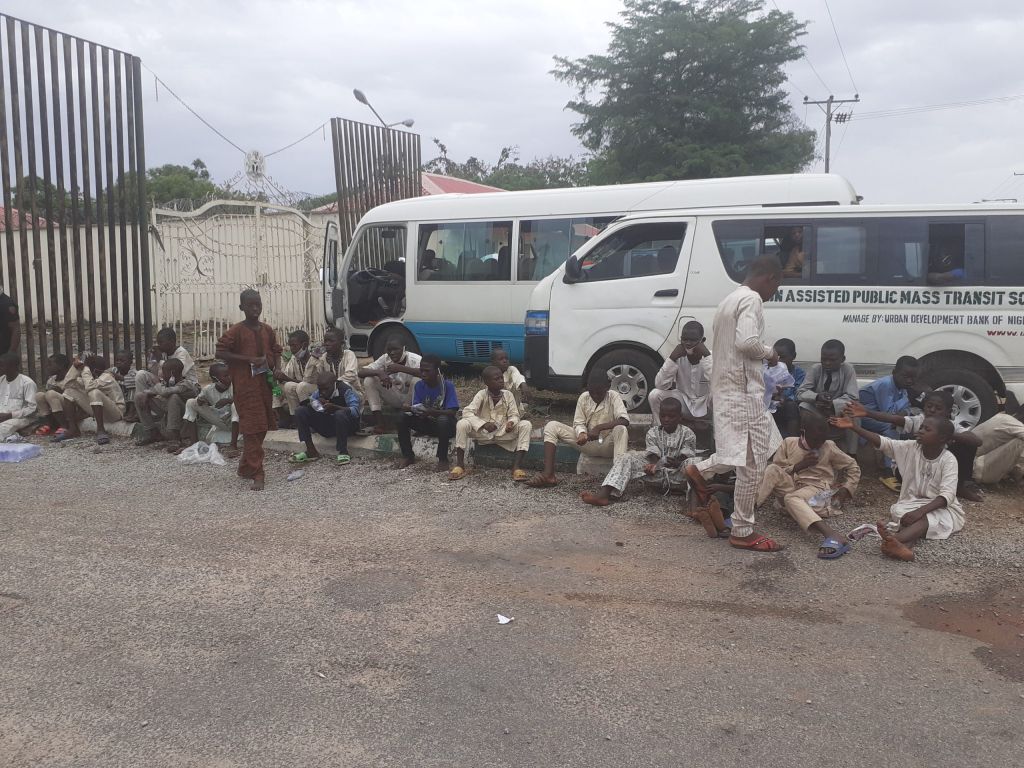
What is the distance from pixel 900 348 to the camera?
627 centimetres

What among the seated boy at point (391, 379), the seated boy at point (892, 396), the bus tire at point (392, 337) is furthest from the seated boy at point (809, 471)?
the bus tire at point (392, 337)

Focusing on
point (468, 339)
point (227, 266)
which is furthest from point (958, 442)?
point (227, 266)

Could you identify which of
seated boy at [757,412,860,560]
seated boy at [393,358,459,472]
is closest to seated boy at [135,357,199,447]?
seated boy at [393,358,459,472]

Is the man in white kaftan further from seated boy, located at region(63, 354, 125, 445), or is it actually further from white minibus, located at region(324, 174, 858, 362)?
seated boy, located at region(63, 354, 125, 445)

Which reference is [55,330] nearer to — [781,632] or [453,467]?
[453,467]

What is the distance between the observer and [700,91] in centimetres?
1922

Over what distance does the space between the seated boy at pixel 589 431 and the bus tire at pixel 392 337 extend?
12.5 ft

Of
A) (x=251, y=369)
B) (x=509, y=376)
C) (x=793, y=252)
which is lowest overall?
(x=509, y=376)

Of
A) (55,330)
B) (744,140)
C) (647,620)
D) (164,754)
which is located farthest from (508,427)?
(744,140)

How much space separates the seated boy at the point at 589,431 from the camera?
6.09 metres

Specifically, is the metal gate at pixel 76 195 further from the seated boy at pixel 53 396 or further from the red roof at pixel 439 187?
the red roof at pixel 439 187

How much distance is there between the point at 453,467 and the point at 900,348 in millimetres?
3699

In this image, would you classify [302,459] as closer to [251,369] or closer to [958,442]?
[251,369]

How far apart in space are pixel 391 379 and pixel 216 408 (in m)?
1.83
